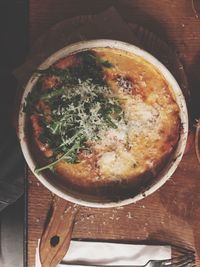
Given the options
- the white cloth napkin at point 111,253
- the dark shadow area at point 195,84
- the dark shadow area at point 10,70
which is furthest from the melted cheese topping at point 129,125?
the dark shadow area at point 10,70

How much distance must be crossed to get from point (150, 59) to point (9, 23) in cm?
86

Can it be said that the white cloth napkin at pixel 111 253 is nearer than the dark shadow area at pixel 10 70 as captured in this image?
Yes

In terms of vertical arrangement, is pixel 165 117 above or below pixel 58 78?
below

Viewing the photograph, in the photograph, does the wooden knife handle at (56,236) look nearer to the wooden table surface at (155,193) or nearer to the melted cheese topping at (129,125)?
the wooden table surface at (155,193)

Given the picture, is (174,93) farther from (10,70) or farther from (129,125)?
(10,70)

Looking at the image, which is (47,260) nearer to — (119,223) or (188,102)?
(119,223)

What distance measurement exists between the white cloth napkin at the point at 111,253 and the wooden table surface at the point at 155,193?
0.08 feet

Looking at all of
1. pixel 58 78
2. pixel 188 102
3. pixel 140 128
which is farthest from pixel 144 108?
pixel 58 78

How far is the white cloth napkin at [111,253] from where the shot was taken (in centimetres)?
179

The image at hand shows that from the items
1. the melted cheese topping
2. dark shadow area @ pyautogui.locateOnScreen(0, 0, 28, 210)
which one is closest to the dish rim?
the melted cheese topping

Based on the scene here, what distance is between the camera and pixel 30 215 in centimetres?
179

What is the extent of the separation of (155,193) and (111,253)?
0.81 feet

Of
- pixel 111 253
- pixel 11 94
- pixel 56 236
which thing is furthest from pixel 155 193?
pixel 11 94

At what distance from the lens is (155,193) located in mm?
1798
